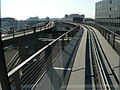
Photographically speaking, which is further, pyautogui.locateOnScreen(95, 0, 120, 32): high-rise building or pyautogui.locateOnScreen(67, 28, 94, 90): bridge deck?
pyautogui.locateOnScreen(95, 0, 120, 32): high-rise building

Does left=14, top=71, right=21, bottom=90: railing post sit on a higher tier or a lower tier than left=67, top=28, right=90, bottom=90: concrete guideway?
higher

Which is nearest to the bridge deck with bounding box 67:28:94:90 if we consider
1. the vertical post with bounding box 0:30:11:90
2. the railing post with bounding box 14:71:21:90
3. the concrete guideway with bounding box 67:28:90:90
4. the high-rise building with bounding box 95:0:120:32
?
the concrete guideway with bounding box 67:28:90:90

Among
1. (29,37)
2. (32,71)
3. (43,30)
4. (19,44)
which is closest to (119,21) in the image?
(43,30)

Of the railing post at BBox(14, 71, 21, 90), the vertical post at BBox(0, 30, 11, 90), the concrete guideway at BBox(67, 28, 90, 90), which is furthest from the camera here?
the concrete guideway at BBox(67, 28, 90, 90)

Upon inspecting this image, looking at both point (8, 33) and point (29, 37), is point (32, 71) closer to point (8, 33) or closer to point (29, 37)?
point (8, 33)

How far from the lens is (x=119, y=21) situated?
54.6m

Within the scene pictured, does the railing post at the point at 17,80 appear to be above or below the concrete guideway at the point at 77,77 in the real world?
above

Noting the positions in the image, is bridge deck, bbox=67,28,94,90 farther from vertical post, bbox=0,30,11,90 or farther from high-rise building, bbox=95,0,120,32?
high-rise building, bbox=95,0,120,32

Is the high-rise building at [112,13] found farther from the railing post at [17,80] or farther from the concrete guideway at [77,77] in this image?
the railing post at [17,80]

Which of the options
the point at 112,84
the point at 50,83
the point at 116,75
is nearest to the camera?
the point at 50,83

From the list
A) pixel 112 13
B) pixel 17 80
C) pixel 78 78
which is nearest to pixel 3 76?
pixel 17 80

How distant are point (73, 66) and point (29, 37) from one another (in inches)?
1048

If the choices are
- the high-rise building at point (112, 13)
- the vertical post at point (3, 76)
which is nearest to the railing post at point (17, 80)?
the vertical post at point (3, 76)

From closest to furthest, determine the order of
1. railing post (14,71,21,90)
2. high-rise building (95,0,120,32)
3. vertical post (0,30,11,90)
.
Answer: railing post (14,71,21,90)
vertical post (0,30,11,90)
high-rise building (95,0,120,32)
